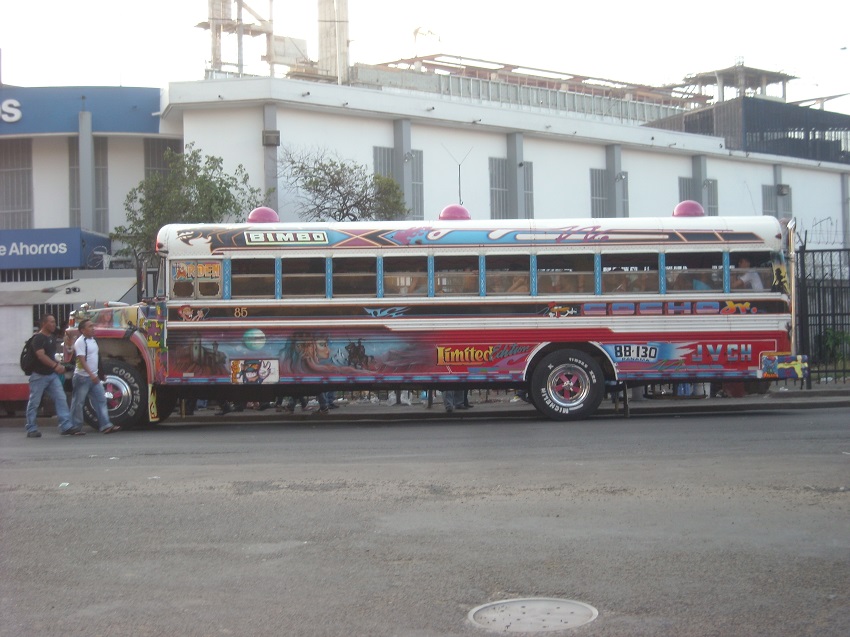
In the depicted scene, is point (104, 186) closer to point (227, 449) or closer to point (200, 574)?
point (227, 449)

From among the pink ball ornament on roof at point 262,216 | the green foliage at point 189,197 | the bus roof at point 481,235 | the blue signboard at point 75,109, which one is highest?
the blue signboard at point 75,109

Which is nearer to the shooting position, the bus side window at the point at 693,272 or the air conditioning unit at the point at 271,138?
the bus side window at the point at 693,272

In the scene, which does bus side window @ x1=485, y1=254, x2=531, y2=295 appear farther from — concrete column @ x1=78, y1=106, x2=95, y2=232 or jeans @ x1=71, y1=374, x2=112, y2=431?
concrete column @ x1=78, y1=106, x2=95, y2=232

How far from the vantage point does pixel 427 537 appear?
735 cm

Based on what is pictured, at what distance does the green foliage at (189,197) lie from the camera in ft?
102

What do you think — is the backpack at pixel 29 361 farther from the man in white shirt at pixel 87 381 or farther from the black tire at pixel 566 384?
the black tire at pixel 566 384

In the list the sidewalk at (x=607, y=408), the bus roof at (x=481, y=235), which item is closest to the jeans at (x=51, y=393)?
the bus roof at (x=481, y=235)

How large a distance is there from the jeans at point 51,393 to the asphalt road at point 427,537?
2.75 m

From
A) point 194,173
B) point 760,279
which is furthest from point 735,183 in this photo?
point 760,279

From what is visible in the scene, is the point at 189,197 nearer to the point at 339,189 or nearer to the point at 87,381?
the point at 339,189

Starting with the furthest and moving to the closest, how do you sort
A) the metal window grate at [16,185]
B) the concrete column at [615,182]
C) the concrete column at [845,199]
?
the concrete column at [845,199]
the concrete column at [615,182]
the metal window grate at [16,185]

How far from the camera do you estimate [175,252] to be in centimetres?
1589

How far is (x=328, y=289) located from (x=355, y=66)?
36996mm

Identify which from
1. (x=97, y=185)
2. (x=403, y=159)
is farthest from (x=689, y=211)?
(x=97, y=185)
